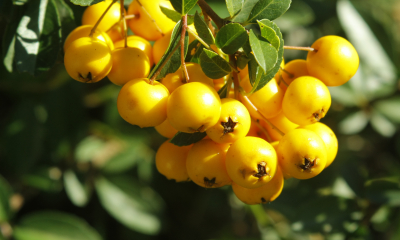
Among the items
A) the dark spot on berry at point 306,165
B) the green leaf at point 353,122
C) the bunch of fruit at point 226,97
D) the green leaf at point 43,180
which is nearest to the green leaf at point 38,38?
the bunch of fruit at point 226,97

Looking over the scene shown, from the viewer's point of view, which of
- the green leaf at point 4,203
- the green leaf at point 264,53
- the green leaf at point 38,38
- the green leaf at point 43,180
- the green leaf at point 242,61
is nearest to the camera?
the green leaf at point 264,53

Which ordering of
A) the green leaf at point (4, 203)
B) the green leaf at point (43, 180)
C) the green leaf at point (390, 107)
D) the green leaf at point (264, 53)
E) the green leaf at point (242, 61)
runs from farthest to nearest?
1. the green leaf at point (390, 107)
2. the green leaf at point (43, 180)
3. the green leaf at point (4, 203)
4. the green leaf at point (242, 61)
5. the green leaf at point (264, 53)

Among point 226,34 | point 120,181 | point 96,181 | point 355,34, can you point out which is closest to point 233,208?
point 120,181

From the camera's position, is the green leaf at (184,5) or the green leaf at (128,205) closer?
the green leaf at (184,5)

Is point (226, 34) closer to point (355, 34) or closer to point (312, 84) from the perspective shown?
point (312, 84)

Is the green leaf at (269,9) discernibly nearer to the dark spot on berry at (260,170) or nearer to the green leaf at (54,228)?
the dark spot on berry at (260,170)

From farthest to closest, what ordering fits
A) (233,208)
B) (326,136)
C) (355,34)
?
1. (233,208)
2. (355,34)
3. (326,136)
